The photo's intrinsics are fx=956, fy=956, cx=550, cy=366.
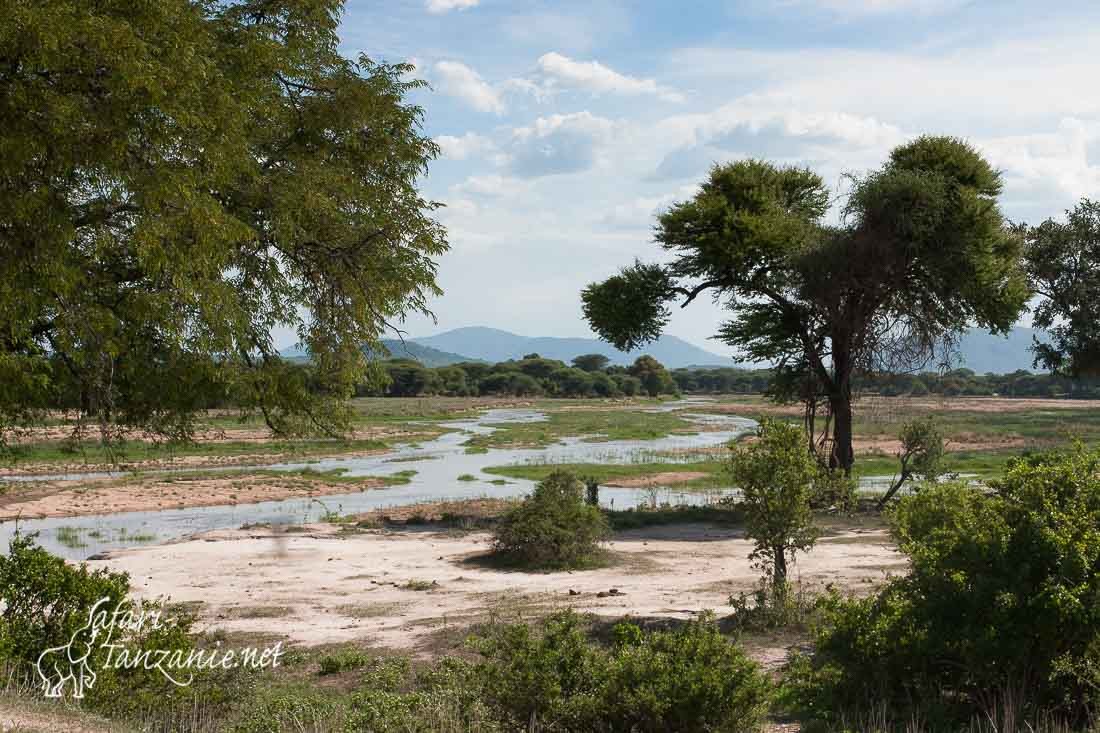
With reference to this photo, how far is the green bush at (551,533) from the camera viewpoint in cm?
1906

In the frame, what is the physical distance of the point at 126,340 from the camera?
10.6 meters

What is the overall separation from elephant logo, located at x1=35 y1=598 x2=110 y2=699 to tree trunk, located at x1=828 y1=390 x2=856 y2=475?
2341 centimetres

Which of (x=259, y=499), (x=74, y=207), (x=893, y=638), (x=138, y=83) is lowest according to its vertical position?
(x=259, y=499)

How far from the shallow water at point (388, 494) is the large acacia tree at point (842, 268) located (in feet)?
20.5

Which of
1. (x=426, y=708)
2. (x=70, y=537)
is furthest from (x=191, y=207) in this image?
(x=70, y=537)

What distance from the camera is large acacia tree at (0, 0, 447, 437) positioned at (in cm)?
845

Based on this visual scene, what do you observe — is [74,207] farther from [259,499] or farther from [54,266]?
[259,499]

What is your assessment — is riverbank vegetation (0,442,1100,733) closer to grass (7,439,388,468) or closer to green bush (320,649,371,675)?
green bush (320,649,371,675)

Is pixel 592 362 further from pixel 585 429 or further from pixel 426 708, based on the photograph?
pixel 426 708

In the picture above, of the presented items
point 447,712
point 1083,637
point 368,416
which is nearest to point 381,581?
point 447,712

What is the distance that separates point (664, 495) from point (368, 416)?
200 ft

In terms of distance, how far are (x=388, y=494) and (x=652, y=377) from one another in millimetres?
129560

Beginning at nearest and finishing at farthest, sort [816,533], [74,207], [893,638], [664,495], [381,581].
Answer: [893,638], [74,207], [816,533], [381,581], [664,495]

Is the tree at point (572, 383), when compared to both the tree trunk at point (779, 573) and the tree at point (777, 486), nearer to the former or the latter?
the tree trunk at point (779, 573)
